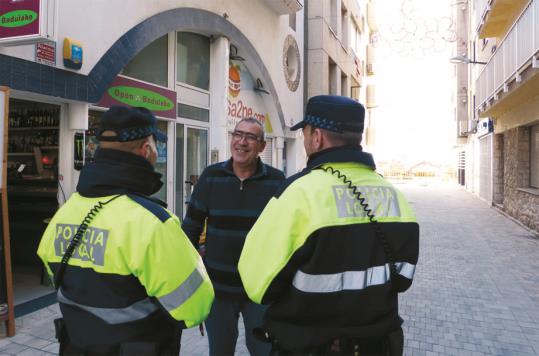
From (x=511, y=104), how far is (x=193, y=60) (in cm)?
1017

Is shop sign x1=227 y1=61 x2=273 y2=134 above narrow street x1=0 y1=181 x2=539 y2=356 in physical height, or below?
above

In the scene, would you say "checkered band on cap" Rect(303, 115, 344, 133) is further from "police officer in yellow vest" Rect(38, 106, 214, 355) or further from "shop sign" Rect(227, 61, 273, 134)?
"shop sign" Rect(227, 61, 273, 134)

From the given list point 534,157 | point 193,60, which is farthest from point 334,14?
point 193,60

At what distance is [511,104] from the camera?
43.5ft

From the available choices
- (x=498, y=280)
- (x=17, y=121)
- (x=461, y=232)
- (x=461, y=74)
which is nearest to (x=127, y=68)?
(x=17, y=121)

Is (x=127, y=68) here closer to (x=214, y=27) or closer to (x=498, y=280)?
(x=214, y=27)

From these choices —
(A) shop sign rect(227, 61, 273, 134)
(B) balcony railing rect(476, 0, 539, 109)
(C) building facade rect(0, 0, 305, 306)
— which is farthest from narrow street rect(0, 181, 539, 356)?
(A) shop sign rect(227, 61, 273, 134)

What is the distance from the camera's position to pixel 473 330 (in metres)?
4.59

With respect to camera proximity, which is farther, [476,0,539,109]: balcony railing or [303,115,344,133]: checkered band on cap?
[476,0,539,109]: balcony railing

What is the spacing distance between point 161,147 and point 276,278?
606 cm

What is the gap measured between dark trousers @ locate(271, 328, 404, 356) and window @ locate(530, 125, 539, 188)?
12.2 m

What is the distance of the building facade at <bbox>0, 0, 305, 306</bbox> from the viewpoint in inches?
183

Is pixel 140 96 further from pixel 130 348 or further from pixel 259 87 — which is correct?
pixel 259 87

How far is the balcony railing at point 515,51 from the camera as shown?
8.48 meters
